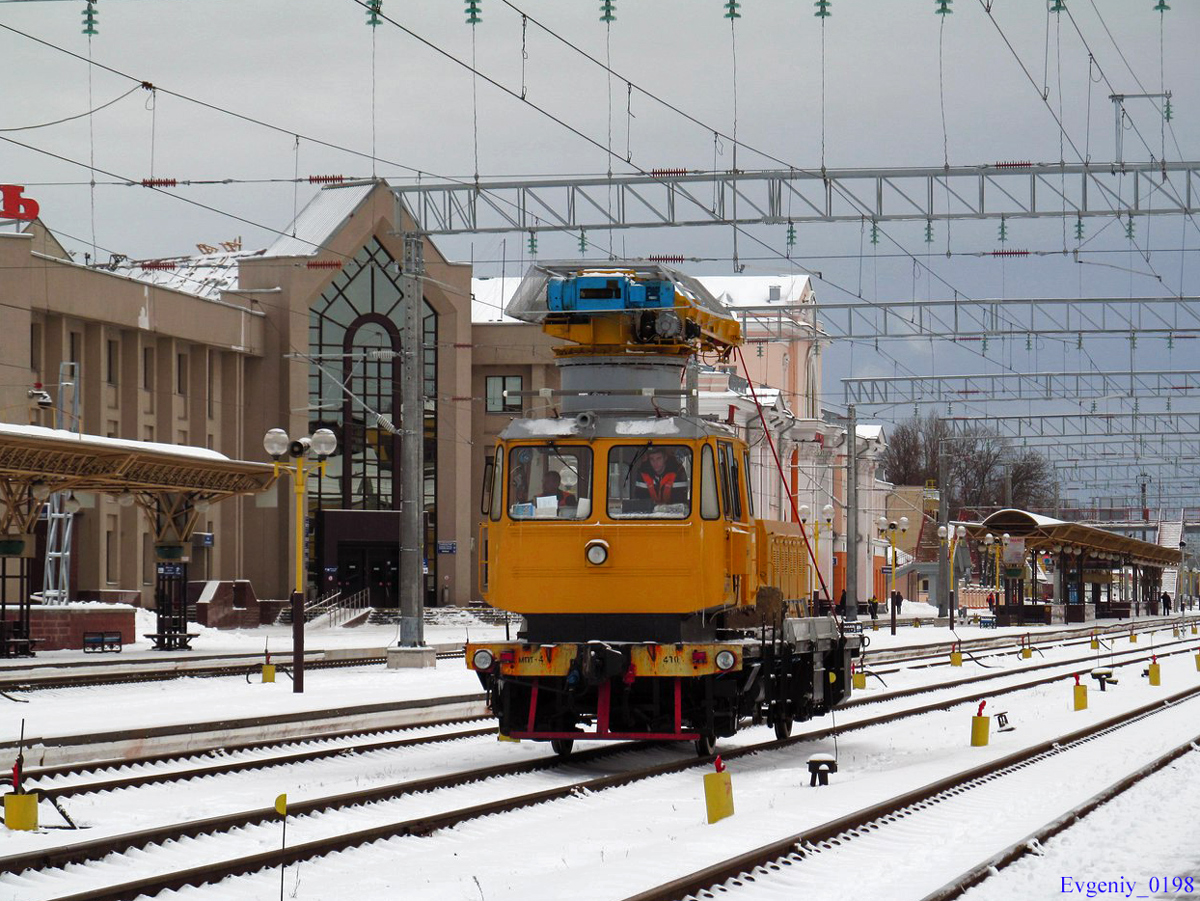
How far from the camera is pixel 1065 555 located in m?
73.9

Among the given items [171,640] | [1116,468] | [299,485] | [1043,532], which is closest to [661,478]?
[299,485]

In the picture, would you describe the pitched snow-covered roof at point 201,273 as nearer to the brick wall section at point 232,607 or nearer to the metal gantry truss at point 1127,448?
the brick wall section at point 232,607

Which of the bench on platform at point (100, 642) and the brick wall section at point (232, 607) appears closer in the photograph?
the bench on platform at point (100, 642)

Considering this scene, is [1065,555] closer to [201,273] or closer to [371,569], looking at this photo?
[371,569]

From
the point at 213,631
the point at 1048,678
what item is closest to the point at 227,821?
the point at 1048,678

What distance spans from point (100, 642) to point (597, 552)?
88.0 ft

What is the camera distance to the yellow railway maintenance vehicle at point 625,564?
53.4 ft

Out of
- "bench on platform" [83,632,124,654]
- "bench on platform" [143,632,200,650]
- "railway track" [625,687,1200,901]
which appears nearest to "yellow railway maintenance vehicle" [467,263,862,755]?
"railway track" [625,687,1200,901]

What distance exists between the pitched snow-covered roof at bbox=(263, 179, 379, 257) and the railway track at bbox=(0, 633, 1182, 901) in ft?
179

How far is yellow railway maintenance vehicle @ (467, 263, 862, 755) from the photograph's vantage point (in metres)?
16.3

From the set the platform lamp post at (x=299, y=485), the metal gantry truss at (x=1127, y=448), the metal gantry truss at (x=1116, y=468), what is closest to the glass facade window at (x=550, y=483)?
the platform lamp post at (x=299, y=485)

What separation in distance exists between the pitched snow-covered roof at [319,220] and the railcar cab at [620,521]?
176ft

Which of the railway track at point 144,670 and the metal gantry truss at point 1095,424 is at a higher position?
the metal gantry truss at point 1095,424

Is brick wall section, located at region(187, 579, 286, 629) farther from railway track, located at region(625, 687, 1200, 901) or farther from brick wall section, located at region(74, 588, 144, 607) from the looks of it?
railway track, located at region(625, 687, 1200, 901)
